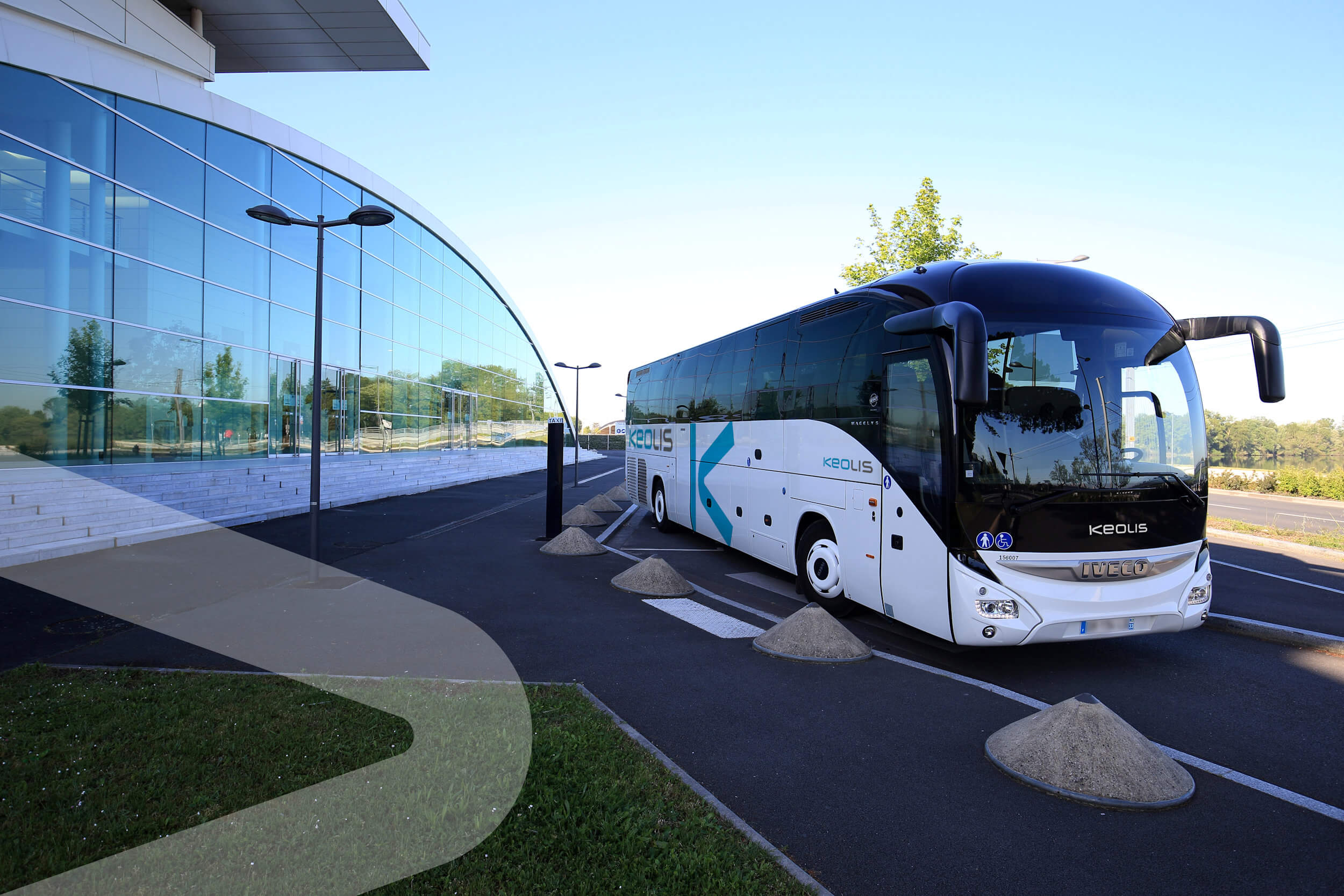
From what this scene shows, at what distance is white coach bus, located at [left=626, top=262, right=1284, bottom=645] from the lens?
19.9ft

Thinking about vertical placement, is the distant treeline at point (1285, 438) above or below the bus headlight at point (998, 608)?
above

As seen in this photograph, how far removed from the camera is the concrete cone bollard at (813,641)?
698cm

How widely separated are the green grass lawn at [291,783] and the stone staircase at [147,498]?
7.87 m

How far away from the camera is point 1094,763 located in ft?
14.4

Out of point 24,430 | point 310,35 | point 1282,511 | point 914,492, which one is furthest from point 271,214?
point 1282,511

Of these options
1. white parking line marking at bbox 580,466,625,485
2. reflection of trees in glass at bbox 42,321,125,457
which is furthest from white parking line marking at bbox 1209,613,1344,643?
white parking line marking at bbox 580,466,625,485

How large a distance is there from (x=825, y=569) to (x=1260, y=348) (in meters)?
4.66

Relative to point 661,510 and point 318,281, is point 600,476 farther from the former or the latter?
point 318,281

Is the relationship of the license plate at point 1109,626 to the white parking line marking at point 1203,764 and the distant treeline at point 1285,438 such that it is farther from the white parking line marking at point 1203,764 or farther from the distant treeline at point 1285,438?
the distant treeline at point 1285,438

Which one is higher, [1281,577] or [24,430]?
[24,430]

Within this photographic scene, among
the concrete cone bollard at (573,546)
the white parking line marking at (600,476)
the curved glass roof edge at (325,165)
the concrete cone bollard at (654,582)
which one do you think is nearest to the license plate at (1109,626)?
the concrete cone bollard at (654,582)

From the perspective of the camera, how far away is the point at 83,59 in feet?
46.8

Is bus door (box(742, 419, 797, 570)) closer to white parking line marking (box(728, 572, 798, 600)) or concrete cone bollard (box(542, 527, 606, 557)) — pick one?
white parking line marking (box(728, 572, 798, 600))

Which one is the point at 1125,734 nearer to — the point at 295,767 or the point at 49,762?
the point at 295,767
